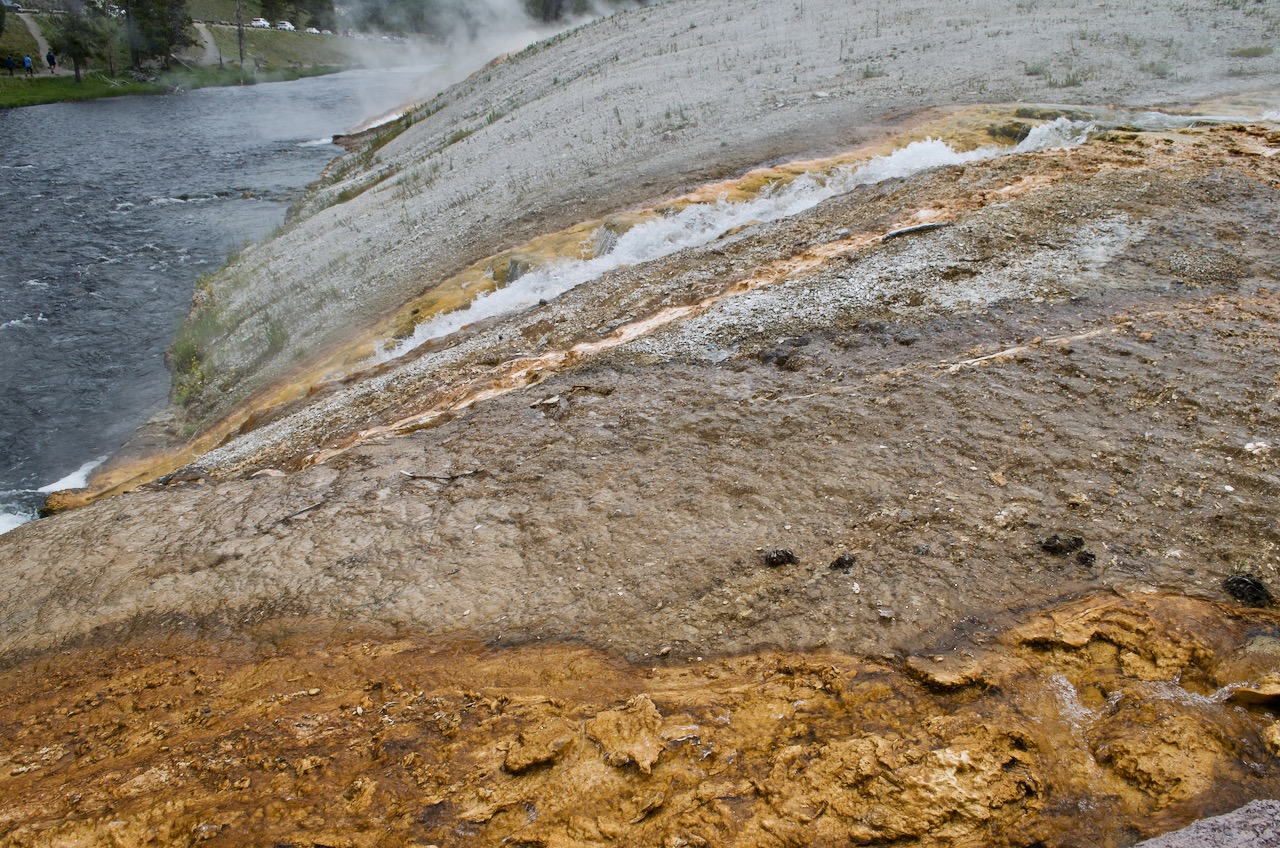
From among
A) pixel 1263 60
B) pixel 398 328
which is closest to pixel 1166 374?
pixel 398 328

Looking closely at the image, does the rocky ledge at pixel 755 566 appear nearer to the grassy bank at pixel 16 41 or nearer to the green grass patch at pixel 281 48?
the grassy bank at pixel 16 41

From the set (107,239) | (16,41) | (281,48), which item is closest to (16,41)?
(16,41)

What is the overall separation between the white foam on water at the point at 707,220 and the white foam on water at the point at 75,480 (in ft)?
14.9

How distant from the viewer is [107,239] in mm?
19797

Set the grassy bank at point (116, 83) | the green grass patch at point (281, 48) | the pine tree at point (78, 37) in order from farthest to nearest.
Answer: the green grass patch at point (281, 48), the pine tree at point (78, 37), the grassy bank at point (116, 83)

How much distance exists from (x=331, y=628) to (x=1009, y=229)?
7480 millimetres

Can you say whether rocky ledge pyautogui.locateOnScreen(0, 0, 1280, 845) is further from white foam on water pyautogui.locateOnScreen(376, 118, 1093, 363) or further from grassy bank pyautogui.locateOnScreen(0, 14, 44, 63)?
grassy bank pyautogui.locateOnScreen(0, 14, 44, 63)

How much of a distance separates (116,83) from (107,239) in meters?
36.3

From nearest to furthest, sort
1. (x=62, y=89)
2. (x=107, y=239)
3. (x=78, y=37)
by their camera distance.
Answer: (x=107, y=239) < (x=62, y=89) < (x=78, y=37)

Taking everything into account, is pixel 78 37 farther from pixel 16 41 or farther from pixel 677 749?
pixel 677 749

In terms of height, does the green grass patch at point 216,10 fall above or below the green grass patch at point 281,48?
above

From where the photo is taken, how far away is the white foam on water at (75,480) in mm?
10689

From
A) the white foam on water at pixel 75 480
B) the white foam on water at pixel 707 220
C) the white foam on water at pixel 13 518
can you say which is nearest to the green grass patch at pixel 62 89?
the white foam on water at pixel 75 480

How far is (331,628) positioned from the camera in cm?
471
